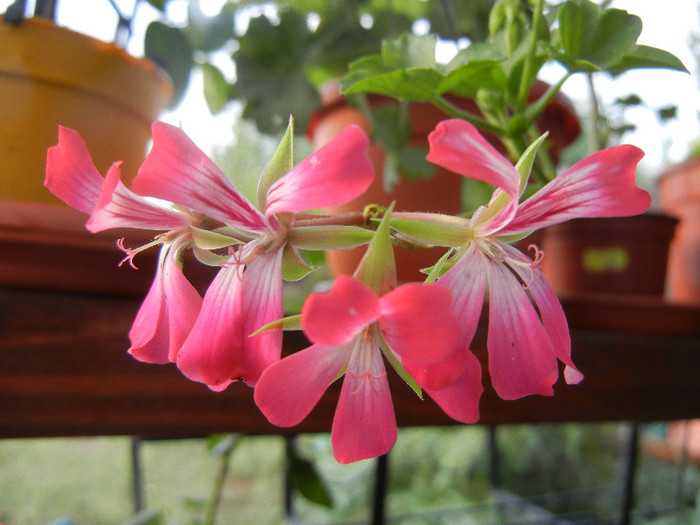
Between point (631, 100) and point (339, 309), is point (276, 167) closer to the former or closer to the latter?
point (339, 309)

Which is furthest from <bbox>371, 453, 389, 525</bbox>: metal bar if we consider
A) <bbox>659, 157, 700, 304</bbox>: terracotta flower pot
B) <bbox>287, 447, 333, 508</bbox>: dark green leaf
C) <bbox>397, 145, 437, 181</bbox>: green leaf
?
<bbox>659, 157, 700, 304</bbox>: terracotta flower pot

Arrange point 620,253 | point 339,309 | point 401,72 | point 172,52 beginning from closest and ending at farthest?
point 339,309, point 401,72, point 172,52, point 620,253

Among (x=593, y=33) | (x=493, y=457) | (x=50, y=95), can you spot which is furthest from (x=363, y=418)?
(x=493, y=457)

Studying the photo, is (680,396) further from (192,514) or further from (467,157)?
(192,514)

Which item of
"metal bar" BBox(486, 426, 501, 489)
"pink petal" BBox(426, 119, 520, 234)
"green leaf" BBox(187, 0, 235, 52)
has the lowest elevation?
"metal bar" BBox(486, 426, 501, 489)

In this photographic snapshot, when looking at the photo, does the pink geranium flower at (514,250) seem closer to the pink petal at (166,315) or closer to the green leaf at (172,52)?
the pink petal at (166,315)

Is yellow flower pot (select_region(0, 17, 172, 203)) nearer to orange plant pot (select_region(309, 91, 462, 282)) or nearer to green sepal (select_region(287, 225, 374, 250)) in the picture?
orange plant pot (select_region(309, 91, 462, 282))
